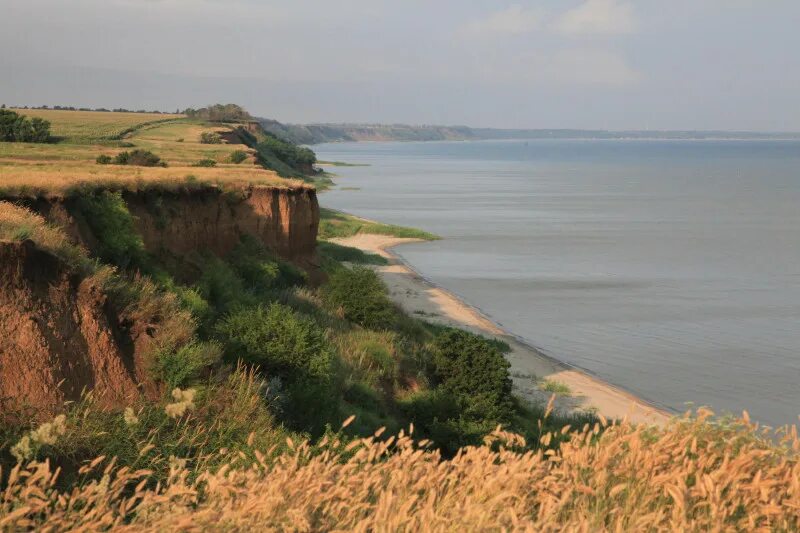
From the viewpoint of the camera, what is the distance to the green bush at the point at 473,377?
74.1 feet

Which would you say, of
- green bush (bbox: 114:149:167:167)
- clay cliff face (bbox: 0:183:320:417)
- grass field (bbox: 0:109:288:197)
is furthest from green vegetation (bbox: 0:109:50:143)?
clay cliff face (bbox: 0:183:320:417)

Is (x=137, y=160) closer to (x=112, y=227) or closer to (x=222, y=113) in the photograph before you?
(x=112, y=227)

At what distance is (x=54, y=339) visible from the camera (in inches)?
456

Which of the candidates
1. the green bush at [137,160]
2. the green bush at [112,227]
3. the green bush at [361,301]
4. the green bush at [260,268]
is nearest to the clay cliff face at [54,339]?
the green bush at [112,227]

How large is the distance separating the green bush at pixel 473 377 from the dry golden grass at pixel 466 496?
14692mm

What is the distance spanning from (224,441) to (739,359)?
28993mm

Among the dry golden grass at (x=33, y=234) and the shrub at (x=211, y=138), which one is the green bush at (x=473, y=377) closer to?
the dry golden grass at (x=33, y=234)

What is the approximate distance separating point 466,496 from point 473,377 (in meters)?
17.9

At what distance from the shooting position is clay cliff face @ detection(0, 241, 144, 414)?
35.6 feet

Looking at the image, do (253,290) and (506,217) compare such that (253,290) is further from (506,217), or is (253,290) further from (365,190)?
(365,190)

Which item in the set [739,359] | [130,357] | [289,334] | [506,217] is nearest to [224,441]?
[130,357]

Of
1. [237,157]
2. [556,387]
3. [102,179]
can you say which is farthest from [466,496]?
[237,157]

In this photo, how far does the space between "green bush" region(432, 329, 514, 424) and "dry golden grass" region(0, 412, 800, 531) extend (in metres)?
14.7

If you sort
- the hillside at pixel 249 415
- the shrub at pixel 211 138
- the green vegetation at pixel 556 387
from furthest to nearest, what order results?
the shrub at pixel 211 138, the green vegetation at pixel 556 387, the hillside at pixel 249 415
